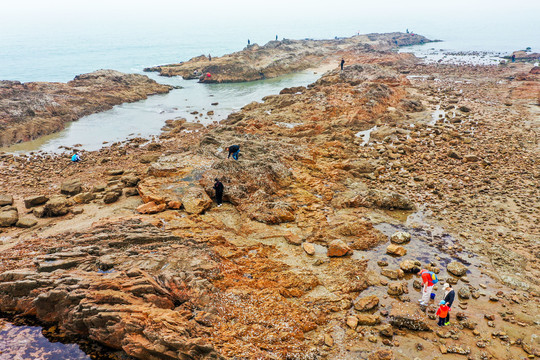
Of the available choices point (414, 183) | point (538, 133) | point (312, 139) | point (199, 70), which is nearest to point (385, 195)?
point (414, 183)

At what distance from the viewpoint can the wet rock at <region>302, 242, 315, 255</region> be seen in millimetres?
11211

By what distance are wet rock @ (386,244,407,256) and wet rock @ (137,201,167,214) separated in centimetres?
961

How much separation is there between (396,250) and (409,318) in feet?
11.2

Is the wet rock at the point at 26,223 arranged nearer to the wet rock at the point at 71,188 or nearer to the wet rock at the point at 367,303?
the wet rock at the point at 71,188

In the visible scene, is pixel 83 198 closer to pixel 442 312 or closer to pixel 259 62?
pixel 442 312

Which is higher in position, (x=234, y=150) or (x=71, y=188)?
(x=234, y=150)

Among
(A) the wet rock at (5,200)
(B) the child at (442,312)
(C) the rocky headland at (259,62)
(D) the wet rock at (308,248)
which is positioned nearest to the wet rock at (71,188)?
(A) the wet rock at (5,200)

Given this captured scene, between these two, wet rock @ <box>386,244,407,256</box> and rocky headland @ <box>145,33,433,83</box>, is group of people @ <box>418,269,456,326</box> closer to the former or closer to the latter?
wet rock @ <box>386,244,407,256</box>

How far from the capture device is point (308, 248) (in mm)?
11344

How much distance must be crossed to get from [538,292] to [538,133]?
1889 cm

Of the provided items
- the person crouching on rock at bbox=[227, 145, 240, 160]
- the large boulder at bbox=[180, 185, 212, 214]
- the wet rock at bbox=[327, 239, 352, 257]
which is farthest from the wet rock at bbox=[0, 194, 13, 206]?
the wet rock at bbox=[327, 239, 352, 257]

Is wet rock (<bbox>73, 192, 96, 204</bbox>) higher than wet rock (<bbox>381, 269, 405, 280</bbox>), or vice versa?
wet rock (<bbox>73, 192, 96, 204</bbox>)

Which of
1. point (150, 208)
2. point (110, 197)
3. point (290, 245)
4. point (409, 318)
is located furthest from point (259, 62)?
point (409, 318)

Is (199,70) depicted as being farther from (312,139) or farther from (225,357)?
(225,357)
